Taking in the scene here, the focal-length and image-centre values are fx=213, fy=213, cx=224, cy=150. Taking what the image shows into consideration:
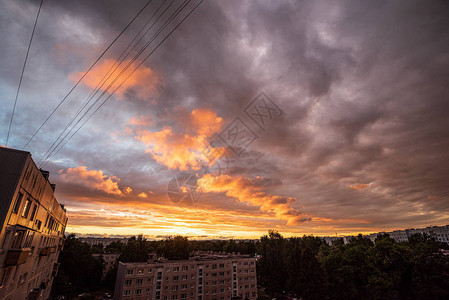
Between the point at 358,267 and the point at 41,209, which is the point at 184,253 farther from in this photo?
the point at 41,209

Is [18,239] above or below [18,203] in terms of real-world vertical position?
below

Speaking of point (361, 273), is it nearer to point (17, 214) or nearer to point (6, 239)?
point (6, 239)

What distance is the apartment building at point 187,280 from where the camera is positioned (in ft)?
163

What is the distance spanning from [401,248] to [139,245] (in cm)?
8734

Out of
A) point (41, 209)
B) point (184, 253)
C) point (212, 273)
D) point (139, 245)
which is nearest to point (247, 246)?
point (184, 253)

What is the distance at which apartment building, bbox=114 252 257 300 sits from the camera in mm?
49750

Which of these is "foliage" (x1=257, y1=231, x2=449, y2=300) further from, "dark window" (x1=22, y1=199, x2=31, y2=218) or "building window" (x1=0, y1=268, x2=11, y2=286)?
"dark window" (x1=22, y1=199, x2=31, y2=218)

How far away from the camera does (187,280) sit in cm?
5506

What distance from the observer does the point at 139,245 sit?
88625mm

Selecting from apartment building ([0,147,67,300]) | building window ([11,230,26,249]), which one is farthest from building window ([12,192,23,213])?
building window ([11,230,26,249])

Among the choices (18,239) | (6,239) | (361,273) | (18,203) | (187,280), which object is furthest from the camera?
(187,280)

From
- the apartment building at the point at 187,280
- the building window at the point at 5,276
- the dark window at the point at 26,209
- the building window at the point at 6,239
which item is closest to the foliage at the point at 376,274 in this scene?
the apartment building at the point at 187,280

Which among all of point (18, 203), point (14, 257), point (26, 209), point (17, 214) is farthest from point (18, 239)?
point (18, 203)

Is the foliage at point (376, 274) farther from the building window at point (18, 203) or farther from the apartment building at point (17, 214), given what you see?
the building window at point (18, 203)
